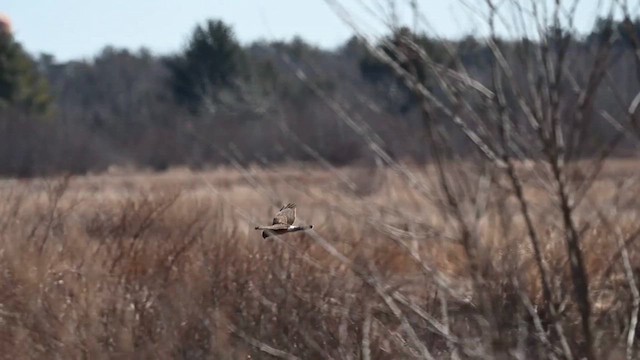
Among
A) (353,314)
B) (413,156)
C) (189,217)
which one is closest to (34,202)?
(189,217)

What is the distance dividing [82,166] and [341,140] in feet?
111

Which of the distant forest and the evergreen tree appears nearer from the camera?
the distant forest

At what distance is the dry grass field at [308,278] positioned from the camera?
4.36m

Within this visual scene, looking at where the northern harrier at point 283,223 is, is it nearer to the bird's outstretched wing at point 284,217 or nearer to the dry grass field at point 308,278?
the bird's outstretched wing at point 284,217

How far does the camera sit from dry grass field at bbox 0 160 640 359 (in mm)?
4363

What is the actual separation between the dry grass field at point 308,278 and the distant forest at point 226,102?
336 millimetres

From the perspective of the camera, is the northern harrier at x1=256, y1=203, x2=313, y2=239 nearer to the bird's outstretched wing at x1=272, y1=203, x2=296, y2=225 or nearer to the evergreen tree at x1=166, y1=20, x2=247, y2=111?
the bird's outstretched wing at x1=272, y1=203, x2=296, y2=225

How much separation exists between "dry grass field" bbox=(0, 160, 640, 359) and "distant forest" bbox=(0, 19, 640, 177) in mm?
336

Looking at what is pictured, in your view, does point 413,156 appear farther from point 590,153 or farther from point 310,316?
point 310,316

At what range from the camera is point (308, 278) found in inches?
319

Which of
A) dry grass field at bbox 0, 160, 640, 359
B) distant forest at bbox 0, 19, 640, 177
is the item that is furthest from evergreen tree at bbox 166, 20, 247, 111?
dry grass field at bbox 0, 160, 640, 359

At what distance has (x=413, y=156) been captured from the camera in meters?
4.77

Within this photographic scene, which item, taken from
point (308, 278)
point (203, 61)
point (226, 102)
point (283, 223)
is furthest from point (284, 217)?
point (203, 61)

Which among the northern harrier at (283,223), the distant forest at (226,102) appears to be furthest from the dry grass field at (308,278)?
the distant forest at (226,102)
